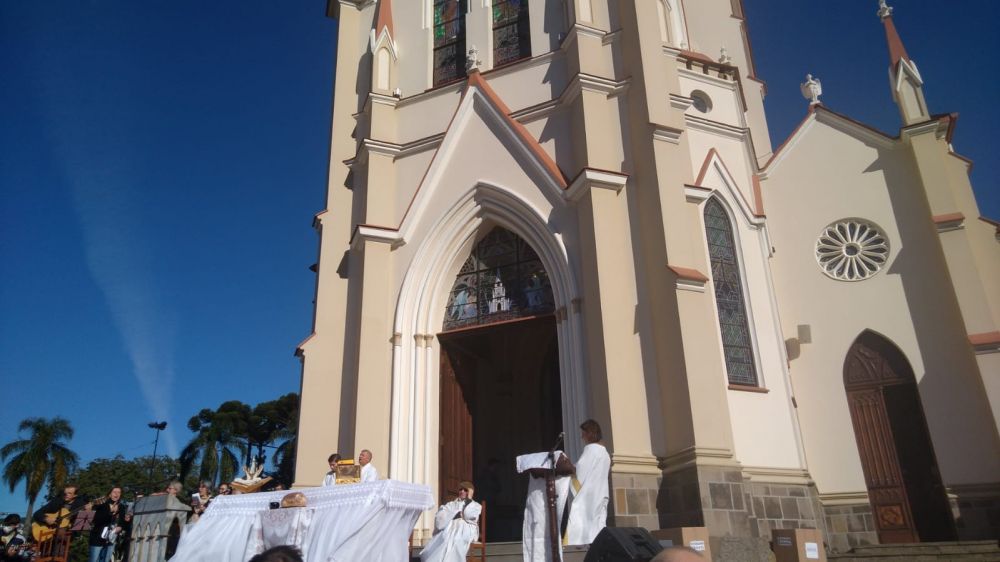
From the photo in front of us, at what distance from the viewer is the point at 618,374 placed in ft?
36.2

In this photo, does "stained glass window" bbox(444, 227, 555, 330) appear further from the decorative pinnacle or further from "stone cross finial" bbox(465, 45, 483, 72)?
the decorative pinnacle

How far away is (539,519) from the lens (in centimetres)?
784

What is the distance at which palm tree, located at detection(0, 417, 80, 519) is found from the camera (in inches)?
1555

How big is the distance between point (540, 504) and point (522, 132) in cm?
774

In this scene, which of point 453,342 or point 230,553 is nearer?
point 230,553

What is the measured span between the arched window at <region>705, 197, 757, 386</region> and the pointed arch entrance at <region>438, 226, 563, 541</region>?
2962 mm

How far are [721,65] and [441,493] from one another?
987cm

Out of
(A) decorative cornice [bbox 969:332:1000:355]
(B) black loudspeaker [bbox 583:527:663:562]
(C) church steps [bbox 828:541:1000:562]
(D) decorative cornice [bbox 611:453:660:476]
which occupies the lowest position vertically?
(C) church steps [bbox 828:541:1000:562]

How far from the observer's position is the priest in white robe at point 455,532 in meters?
9.26

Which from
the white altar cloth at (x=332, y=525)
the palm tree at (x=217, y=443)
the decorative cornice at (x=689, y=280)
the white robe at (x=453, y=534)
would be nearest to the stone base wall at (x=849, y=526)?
the decorative cornice at (x=689, y=280)

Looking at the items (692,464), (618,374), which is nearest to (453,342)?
(618,374)

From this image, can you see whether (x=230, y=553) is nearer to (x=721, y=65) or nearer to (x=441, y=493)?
(x=441, y=493)

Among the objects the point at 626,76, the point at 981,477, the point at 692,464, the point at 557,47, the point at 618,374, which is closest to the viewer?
the point at 692,464

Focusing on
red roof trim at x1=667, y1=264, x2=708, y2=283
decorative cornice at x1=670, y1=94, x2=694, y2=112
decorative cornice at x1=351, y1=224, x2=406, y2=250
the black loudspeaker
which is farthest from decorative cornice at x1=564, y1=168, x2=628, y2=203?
the black loudspeaker
